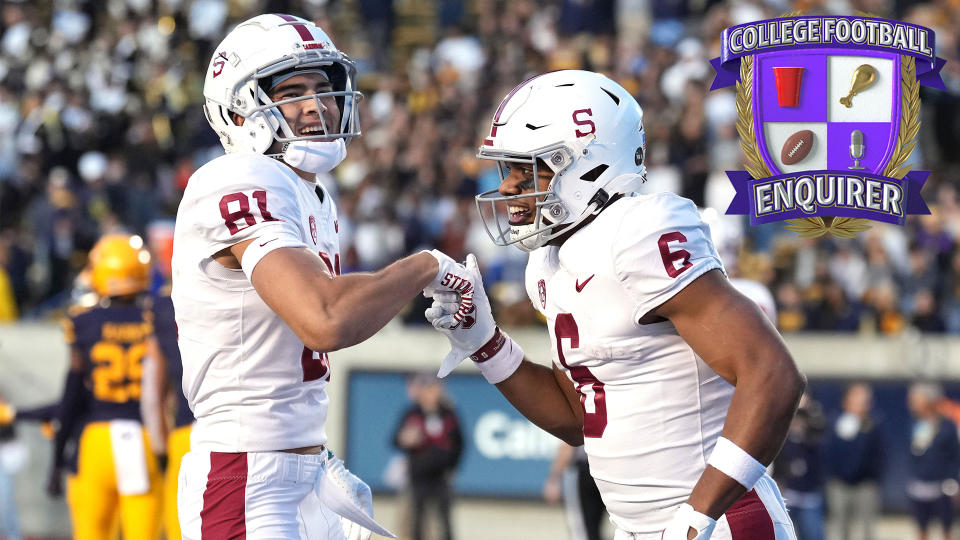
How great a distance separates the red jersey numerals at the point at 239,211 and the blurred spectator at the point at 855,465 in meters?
7.15

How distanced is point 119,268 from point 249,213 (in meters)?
4.27

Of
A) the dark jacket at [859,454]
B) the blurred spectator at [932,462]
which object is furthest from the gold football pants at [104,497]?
the blurred spectator at [932,462]

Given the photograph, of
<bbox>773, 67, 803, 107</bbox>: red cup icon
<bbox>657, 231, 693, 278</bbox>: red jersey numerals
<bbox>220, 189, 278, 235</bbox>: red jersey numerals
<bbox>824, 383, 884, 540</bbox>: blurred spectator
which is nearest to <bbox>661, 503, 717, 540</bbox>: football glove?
<bbox>657, 231, 693, 278</bbox>: red jersey numerals

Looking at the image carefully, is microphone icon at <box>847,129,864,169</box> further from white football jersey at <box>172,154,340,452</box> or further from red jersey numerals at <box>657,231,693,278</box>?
white football jersey at <box>172,154,340,452</box>

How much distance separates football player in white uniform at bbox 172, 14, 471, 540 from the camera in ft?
11.2

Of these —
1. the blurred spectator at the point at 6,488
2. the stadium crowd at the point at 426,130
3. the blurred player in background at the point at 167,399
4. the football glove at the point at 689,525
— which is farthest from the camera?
the stadium crowd at the point at 426,130

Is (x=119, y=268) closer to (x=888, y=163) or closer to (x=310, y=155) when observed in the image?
(x=310, y=155)

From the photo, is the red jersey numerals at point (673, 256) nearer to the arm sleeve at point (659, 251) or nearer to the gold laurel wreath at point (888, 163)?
Result: the arm sleeve at point (659, 251)

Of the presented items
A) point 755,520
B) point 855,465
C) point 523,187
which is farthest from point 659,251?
point 855,465

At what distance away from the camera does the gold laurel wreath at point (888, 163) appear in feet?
17.9

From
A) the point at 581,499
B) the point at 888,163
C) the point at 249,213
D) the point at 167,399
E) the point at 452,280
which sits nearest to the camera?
the point at 249,213

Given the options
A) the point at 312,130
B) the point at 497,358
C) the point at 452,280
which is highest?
the point at 312,130

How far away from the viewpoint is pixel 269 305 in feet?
11.1

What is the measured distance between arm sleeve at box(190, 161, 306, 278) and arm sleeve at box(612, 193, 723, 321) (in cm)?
84
